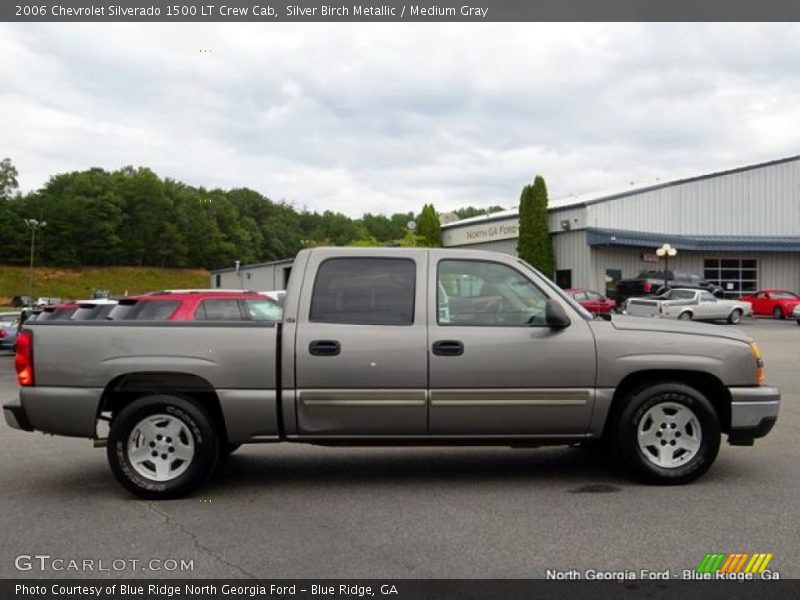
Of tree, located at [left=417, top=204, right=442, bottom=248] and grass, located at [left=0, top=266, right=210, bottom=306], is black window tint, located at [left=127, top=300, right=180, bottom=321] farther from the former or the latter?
grass, located at [left=0, top=266, right=210, bottom=306]

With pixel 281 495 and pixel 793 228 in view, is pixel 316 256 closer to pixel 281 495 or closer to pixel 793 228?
pixel 281 495

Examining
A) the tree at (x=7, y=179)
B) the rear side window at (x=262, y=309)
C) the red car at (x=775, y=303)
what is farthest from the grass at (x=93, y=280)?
the rear side window at (x=262, y=309)

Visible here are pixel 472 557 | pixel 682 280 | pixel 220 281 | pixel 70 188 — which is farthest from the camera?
pixel 70 188

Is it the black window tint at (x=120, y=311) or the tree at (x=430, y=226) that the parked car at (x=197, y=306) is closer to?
the black window tint at (x=120, y=311)

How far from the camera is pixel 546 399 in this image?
5.47 m

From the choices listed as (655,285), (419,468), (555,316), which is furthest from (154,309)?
(655,285)

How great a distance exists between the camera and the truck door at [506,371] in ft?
17.8

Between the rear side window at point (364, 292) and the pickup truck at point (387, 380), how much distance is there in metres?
0.01

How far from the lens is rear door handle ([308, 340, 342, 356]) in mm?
5414

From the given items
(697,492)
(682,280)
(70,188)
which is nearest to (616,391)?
(697,492)

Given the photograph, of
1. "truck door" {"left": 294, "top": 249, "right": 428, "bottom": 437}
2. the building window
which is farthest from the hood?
the building window
